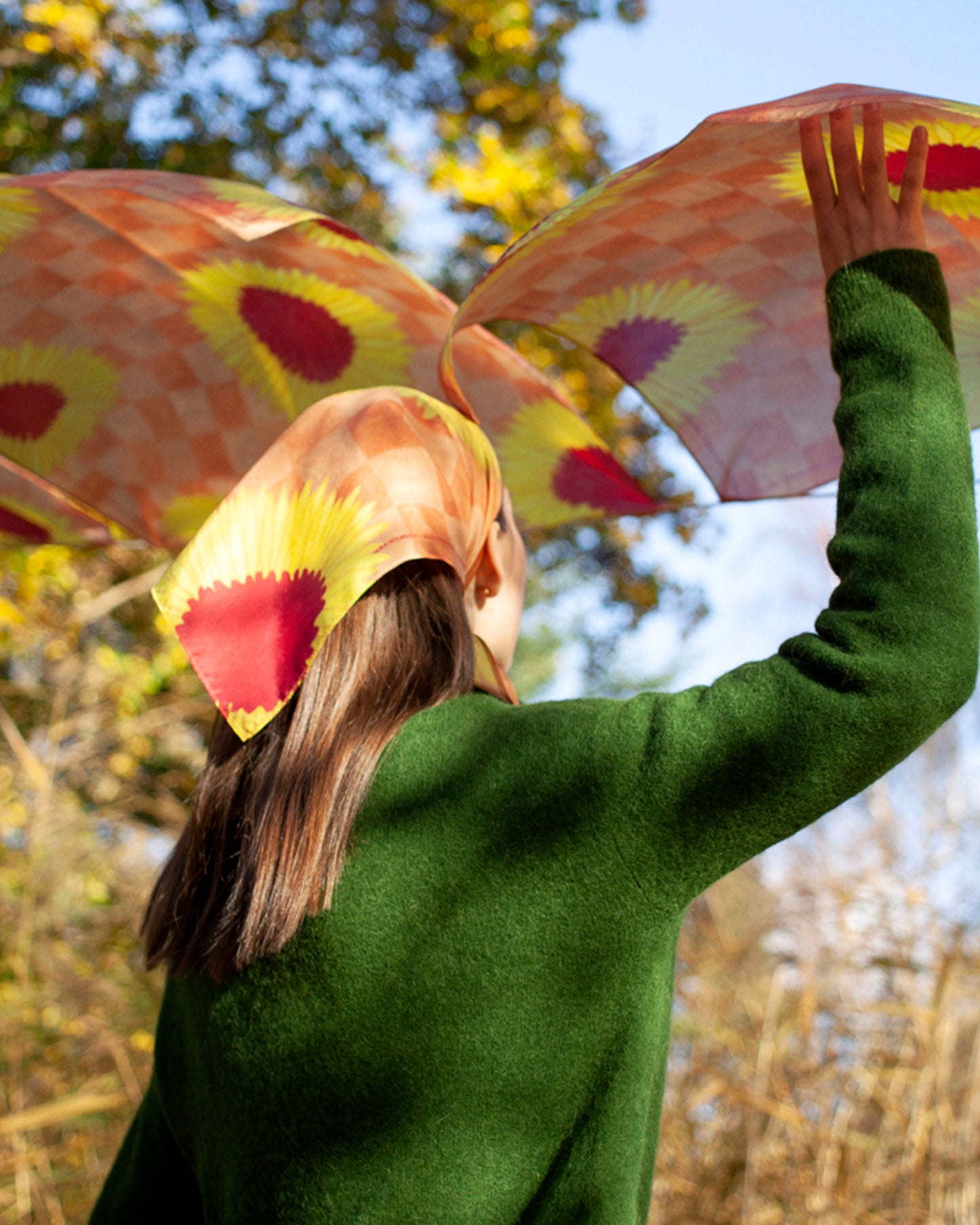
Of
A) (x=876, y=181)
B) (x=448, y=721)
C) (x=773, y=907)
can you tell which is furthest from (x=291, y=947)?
(x=773, y=907)

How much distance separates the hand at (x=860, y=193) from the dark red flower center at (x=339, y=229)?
0.53 m

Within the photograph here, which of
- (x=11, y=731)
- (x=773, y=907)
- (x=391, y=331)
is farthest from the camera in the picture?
(x=773, y=907)

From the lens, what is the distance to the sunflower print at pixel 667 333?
5.05 feet

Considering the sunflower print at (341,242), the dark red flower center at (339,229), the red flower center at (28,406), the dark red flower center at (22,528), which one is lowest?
the dark red flower center at (22,528)

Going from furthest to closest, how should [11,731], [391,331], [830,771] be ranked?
[11,731], [391,331], [830,771]

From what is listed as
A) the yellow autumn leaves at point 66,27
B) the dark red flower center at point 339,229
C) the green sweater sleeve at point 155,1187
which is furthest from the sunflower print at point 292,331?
the yellow autumn leaves at point 66,27

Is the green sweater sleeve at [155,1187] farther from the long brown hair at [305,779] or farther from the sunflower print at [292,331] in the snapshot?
the sunflower print at [292,331]

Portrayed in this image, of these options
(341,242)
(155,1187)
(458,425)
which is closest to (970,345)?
(458,425)

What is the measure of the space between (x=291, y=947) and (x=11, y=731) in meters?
3.31

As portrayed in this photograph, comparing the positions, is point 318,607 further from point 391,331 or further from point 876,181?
point 391,331

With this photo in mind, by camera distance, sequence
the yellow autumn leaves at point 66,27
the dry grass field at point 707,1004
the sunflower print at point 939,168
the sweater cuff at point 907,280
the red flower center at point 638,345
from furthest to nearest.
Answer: the yellow autumn leaves at point 66,27 < the dry grass field at point 707,1004 < the red flower center at point 638,345 < the sunflower print at point 939,168 < the sweater cuff at point 907,280

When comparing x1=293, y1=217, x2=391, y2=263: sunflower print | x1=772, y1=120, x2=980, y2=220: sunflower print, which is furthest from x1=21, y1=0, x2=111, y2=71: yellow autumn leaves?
x1=772, y1=120, x2=980, y2=220: sunflower print

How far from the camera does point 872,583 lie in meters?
0.80

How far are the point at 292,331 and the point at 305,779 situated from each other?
86 cm
